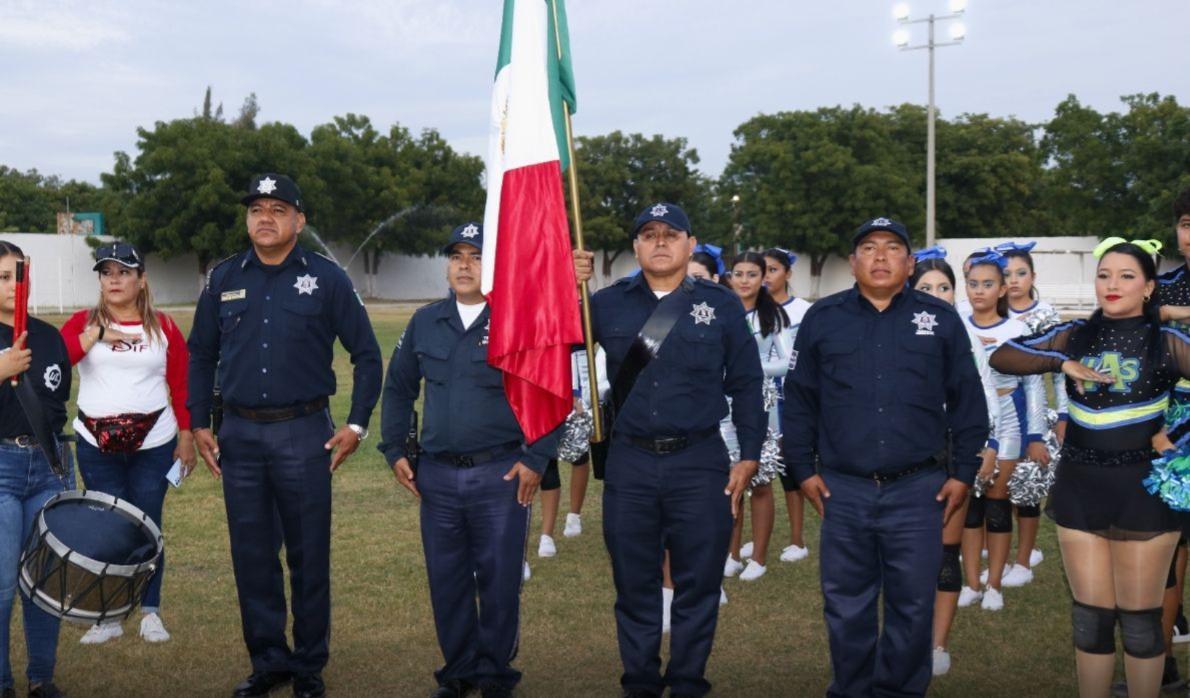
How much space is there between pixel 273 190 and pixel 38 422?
1572 millimetres

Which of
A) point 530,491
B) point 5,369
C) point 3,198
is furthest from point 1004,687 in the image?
point 3,198

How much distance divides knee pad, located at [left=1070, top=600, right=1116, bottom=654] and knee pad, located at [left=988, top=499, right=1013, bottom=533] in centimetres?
226

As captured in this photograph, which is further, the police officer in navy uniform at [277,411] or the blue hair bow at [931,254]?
the blue hair bow at [931,254]

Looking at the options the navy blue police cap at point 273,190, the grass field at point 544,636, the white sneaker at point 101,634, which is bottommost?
the grass field at point 544,636

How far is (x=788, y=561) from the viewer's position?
827cm

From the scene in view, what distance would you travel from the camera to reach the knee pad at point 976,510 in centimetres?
686

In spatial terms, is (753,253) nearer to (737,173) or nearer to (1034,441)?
(1034,441)

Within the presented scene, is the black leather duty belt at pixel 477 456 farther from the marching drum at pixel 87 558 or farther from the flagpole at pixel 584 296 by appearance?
the marching drum at pixel 87 558

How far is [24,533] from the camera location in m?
5.31

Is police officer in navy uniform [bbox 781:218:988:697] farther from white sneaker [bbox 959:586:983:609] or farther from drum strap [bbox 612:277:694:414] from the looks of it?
white sneaker [bbox 959:586:983:609]

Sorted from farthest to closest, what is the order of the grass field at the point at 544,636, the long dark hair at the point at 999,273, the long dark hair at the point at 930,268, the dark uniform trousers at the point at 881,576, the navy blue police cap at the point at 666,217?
the long dark hair at the point at 999,273 < the long dark hair at the point at 930,268 < the grass field at the point at 544,636 < the navy blue police cap at the point at 666,217 < the dark uniform trousers at the point at 881,576

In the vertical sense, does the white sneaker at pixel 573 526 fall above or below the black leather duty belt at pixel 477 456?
below

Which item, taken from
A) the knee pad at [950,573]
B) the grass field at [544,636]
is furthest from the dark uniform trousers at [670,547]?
the knee pad at [950,573]

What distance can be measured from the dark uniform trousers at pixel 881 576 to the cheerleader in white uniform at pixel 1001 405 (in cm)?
183
